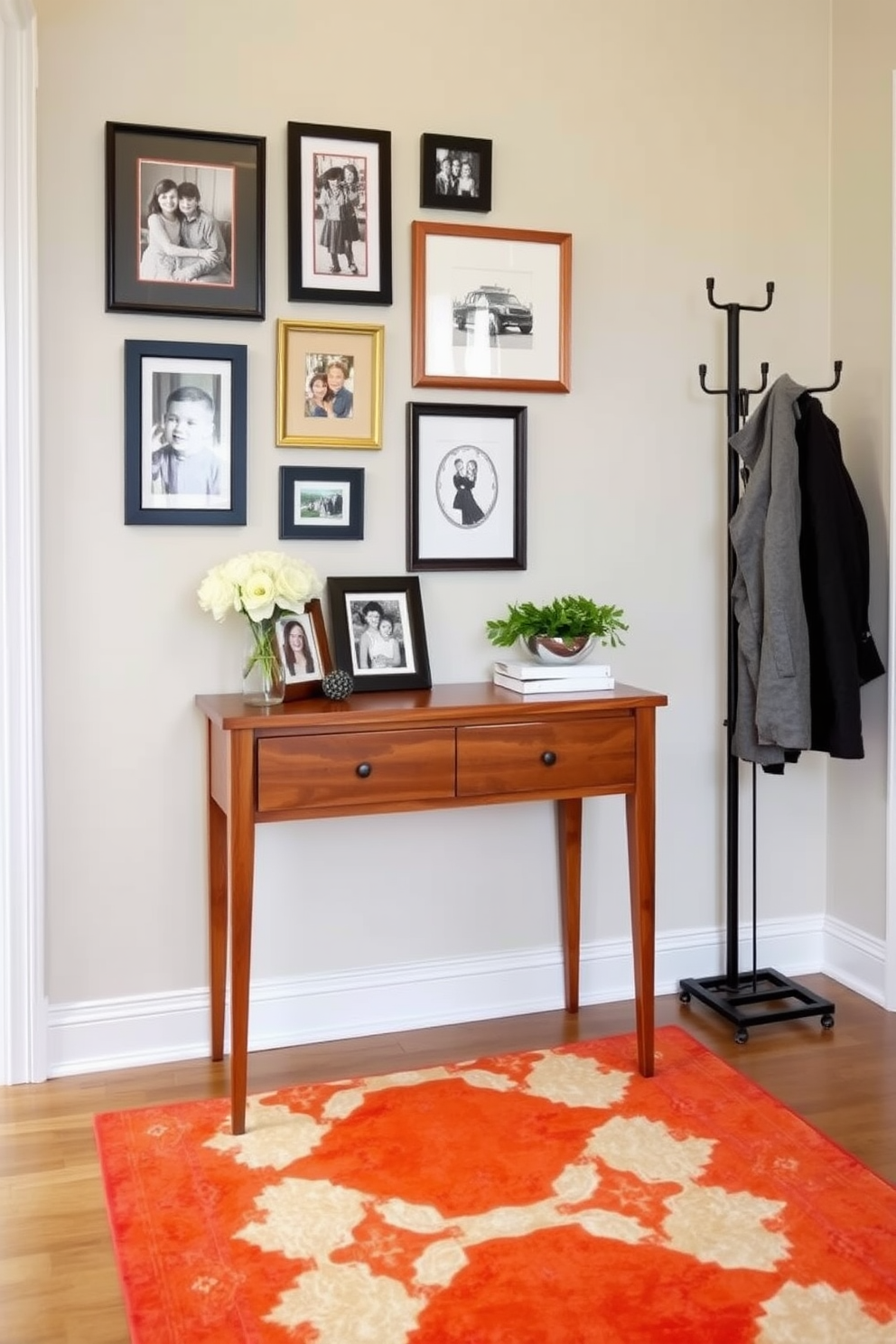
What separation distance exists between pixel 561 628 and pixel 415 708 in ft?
1.60

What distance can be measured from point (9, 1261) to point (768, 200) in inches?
124

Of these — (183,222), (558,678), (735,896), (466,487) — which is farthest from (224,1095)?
(183,222)

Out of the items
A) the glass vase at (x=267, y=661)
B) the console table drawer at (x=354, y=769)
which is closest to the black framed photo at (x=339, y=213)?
the glass vase at (x=267, y=661)

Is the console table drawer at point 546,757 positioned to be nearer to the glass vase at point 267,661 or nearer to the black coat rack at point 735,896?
the glass vase at point 267,661

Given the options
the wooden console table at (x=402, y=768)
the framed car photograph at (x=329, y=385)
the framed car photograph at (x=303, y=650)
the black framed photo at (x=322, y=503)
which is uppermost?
the framed car photograph at (x=329, y=385)

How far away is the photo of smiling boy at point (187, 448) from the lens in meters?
2.88

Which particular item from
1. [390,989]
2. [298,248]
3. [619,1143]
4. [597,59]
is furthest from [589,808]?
[597,59]

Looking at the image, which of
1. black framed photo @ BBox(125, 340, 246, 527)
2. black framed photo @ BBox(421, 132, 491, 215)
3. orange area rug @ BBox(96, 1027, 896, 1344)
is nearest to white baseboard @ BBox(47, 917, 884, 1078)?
orange area rug @ BBox(96, 1027, 896, 1344)

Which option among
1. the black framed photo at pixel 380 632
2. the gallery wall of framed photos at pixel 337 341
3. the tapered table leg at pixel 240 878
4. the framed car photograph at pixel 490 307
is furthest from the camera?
the framed car photograph at pixel 490 307

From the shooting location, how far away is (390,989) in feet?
10.3

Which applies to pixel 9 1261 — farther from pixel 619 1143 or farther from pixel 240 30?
pixel 240 30

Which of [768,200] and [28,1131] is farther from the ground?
[768,200]

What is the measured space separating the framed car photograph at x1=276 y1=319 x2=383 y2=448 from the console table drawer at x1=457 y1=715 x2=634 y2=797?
0.86m

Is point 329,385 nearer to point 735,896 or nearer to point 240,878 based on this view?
point 240,878
